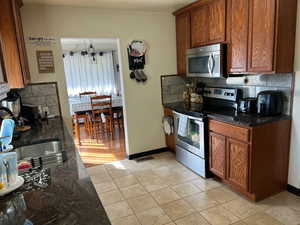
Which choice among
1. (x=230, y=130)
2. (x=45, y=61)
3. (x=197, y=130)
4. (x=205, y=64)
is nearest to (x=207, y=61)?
(x=205, y=64)

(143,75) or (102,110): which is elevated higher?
(143,75)

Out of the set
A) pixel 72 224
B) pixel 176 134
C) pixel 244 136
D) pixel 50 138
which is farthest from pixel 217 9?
pixel 72 224

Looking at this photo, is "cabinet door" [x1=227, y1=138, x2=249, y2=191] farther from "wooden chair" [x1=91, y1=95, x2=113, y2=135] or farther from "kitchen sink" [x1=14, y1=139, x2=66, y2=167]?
"wooden chair" [x1=91, y1=95, x2=113, y2=135]

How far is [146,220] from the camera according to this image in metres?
2.14

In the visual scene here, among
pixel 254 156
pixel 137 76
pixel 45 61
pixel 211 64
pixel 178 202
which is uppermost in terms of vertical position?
pixel 45 61

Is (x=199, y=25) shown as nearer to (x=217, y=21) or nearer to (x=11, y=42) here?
(x=217, y=21)

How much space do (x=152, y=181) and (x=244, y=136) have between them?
132 centimetres

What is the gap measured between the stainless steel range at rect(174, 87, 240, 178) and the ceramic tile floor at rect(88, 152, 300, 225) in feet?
0.57

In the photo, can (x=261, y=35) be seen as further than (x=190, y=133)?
No

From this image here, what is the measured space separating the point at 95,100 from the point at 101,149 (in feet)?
5.70

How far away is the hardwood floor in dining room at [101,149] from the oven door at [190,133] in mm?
1126

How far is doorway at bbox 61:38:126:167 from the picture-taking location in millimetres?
4121

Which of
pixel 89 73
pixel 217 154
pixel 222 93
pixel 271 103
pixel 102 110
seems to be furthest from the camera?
pixel 89 73

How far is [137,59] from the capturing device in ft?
11.0
